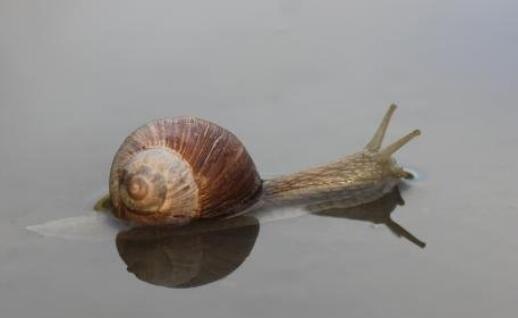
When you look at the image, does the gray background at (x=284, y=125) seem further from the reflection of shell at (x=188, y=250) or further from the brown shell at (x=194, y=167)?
the brown shell at (x=194, y=167)

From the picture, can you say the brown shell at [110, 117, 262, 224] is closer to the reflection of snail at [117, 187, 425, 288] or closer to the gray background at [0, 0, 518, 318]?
the reflection of snail at [117, 187, 425, 288]

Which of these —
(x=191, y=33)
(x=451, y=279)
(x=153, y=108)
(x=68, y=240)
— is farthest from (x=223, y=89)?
(x=451, y=279)

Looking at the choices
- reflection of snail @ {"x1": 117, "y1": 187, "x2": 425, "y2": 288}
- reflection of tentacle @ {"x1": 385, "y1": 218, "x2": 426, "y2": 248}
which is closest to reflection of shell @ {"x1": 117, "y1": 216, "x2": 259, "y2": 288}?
reflection of snail @ {"x1": 117, "y1": 187, "x2": 425, "y2": 288}

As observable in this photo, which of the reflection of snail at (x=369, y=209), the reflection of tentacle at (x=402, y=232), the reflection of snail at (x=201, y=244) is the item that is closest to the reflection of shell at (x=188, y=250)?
the reflection of snail at (x=201, y=244)

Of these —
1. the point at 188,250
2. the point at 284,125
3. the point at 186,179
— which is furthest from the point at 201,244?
the point at 284,125

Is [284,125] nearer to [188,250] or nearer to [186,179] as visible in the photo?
[186,179]

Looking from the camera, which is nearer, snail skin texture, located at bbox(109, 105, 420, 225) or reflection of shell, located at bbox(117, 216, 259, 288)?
reflection of shell, located at bbox(117, 216, 259, 288)
